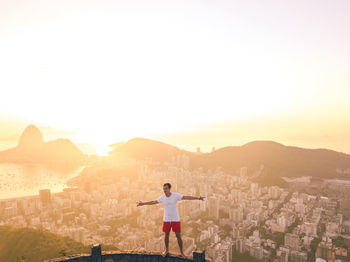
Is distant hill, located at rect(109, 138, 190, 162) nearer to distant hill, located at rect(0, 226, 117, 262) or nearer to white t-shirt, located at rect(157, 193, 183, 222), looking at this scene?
distant hill, located at rect(0, 226, 117, 262)

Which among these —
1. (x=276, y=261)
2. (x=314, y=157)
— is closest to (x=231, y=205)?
(x=276, y=261)

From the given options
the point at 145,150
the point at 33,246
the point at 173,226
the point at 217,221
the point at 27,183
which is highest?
the point at 173,226

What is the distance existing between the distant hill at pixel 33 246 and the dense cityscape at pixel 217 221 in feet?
9.12

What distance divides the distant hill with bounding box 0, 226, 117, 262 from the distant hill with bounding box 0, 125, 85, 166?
64.0 m

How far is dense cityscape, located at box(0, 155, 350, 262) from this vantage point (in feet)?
52.7

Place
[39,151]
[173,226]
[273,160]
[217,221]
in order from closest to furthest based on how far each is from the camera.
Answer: [173,226], [217,221], [273,160], [39,151]

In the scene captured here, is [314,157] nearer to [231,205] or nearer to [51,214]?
[231,205]

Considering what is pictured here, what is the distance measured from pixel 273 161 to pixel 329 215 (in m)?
24.0

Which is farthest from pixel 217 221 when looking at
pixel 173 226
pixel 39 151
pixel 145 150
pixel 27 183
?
pixel 39 151

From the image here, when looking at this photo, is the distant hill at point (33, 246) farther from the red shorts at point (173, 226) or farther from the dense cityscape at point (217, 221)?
the red shorts at point (173, 226)

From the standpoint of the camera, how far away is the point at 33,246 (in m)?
13.3

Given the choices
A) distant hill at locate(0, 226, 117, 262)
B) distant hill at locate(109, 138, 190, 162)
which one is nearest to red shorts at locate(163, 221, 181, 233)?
distant hill at locate(0, 226, 117, 262)

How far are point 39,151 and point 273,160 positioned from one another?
82.8 meters

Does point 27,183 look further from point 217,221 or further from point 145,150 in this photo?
point 217,221
